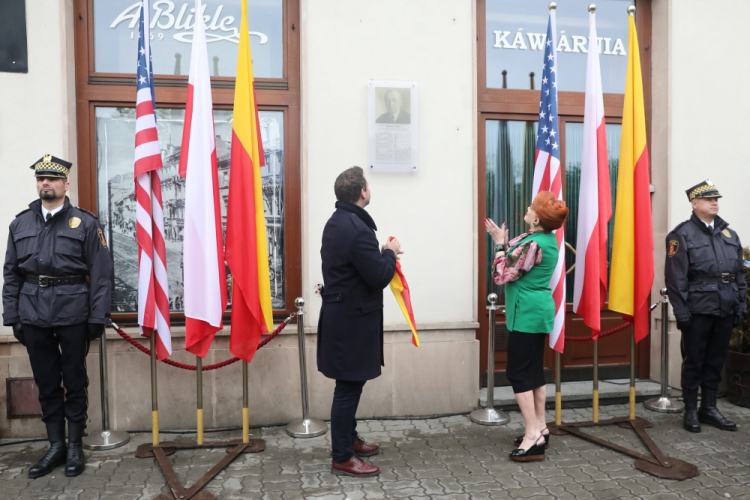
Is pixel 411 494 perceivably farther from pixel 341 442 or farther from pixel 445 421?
pixel 445 421

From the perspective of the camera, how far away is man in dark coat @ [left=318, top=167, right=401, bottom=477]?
3.91 m

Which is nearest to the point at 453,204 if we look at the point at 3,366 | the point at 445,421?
the point at 445,421

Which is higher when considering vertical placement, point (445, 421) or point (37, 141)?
point (37, 141)

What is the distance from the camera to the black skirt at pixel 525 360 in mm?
4344

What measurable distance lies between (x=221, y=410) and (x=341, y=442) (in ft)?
5.15

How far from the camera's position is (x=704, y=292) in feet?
16.4

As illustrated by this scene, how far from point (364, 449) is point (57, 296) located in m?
2.41

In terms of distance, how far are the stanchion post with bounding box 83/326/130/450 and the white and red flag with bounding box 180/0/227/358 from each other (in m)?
0.86

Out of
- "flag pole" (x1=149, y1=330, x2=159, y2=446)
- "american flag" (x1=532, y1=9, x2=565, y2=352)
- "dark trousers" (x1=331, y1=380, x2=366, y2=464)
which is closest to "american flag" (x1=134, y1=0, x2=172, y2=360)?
"flag pole" (x1=149, y1=330, x2=159, y2=446)

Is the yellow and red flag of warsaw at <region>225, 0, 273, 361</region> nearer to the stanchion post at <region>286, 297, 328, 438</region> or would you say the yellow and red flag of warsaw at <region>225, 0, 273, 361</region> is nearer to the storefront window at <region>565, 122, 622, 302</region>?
the stanchion post at <region>286, 297, 328, 438</region>

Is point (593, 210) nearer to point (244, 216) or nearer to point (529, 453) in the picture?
point (529, 453)

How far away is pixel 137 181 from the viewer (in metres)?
4.39

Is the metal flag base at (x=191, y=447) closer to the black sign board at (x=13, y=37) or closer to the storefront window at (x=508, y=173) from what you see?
the storefront window at (x=508, y=173)

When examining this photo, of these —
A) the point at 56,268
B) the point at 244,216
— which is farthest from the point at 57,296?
the point at 244,216
